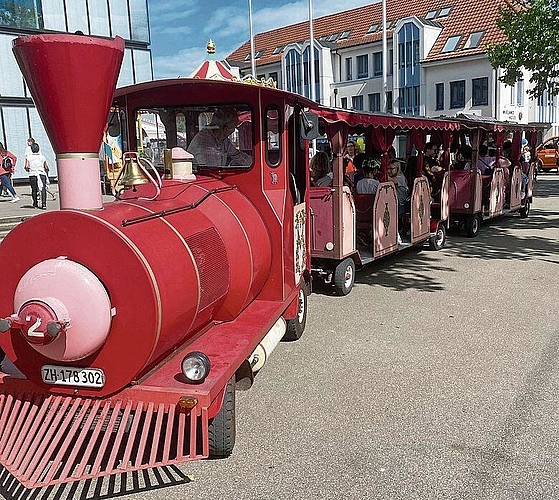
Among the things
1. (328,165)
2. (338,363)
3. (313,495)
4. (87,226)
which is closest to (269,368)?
(338,363)

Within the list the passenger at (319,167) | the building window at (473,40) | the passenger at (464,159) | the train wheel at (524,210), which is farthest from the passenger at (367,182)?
the building window at (473,40)

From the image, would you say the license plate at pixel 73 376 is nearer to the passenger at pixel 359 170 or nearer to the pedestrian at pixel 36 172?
the passenger at pixel 359 170

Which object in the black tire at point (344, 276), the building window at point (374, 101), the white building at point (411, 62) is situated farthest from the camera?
the building window at point (374, 101)

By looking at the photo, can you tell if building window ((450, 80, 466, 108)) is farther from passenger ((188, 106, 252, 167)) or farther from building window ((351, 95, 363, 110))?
passenger ((188, 106, 252, 167))

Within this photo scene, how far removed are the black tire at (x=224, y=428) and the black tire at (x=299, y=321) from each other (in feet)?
6.26

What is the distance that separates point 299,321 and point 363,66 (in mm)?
33118

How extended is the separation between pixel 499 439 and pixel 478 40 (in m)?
30.6

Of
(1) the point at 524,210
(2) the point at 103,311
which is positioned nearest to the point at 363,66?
(1) the point at 524,210

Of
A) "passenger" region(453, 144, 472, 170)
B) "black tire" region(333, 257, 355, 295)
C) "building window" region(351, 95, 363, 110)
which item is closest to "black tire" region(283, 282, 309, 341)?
"black tire" region(333, 257, 355, 295)

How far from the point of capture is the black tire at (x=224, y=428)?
3385 mm

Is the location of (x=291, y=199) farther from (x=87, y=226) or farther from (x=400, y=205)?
(x=400, y=205)

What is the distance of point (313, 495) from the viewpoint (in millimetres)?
3146

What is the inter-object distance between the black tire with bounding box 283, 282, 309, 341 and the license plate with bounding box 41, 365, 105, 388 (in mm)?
2413

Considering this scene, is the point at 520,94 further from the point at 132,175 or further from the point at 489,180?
the point at 132,175
